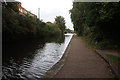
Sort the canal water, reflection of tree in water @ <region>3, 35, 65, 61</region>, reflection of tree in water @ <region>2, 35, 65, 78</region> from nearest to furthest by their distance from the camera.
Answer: the canal water < reflection of tree in water @ <region>2, 35, 65, 78</region> < reflection of tree in water @ <region>3, 35, 65, 61</region>

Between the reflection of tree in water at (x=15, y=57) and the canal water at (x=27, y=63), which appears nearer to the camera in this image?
the canal water at (x=27, y=63)

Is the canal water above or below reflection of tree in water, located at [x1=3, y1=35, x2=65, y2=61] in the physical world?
above

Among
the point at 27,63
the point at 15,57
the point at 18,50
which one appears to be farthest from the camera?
the point at 18,50

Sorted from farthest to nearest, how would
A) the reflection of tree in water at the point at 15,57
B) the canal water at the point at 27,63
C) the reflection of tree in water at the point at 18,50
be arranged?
the reflection of tree in water at the point at 18,50 < the reflection of tree in water at the point at 15,57 < the canal water at the point at 27,63

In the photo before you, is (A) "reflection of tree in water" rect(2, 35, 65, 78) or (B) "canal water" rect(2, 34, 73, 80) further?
(A) "reflection of tree in water" rect(2, 35, 65, 78)

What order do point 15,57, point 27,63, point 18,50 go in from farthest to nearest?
point 18,50 → point 15,57 → point 27,63

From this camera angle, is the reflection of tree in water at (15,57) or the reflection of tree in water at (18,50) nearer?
the reflection of tree in water at (15,57)

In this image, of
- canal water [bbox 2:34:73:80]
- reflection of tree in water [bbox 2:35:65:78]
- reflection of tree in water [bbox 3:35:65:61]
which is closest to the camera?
canal water [bbox 2:34:73:80]

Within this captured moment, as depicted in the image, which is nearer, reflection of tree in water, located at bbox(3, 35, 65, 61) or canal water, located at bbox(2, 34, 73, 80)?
canal water, located at bbox(2, 34, 73, 80)

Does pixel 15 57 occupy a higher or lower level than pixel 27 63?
lower

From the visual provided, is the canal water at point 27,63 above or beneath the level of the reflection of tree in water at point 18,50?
above

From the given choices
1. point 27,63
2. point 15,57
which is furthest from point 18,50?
point 27,63

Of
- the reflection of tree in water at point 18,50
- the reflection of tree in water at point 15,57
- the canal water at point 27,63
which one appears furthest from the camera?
the reflection of tree in water at point 18,50

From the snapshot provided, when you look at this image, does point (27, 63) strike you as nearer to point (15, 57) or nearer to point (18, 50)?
point (15, 57)
